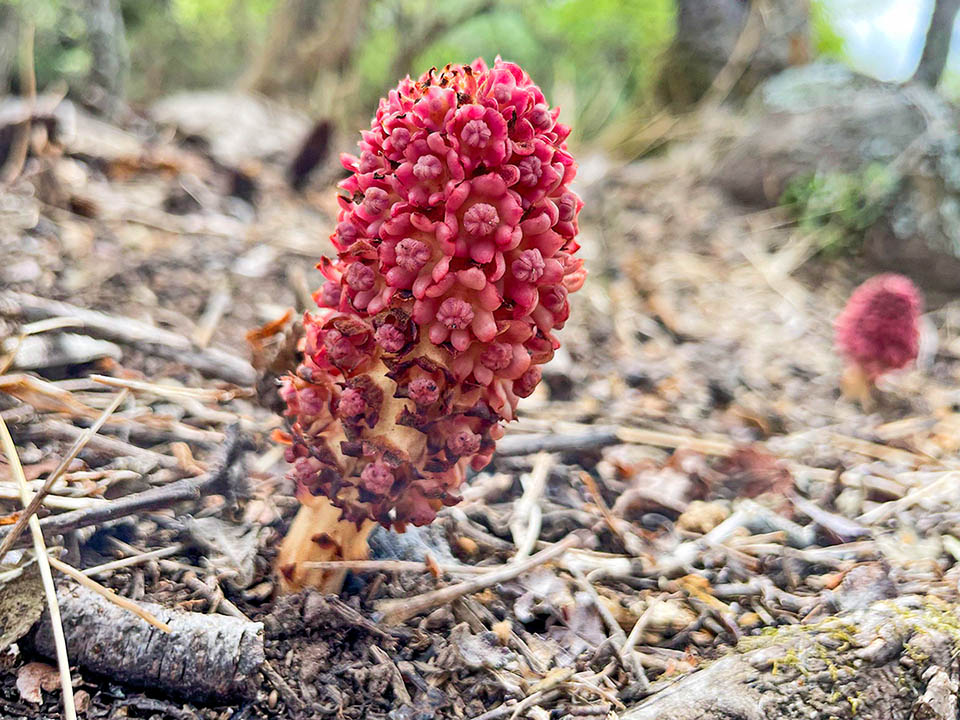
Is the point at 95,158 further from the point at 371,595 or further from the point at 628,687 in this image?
the point at 628,687

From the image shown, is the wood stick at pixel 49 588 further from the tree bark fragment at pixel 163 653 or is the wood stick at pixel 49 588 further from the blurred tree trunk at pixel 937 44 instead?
the blurred tree trunk at pixel 937 44

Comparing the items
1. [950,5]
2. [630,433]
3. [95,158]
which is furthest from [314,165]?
[950,5]

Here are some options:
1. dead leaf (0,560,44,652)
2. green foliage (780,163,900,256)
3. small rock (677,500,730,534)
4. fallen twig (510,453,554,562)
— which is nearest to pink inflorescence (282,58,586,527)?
fallen twig (510,453,554,562)

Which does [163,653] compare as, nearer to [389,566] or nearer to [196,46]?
[389,566]

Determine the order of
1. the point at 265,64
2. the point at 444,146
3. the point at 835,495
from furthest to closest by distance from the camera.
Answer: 1. the point at 265,64
2. the point at 835,495
3. the point at 444,146

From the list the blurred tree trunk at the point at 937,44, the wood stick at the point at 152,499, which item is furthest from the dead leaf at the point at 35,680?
the blurred tree trunk at the point at 937,44

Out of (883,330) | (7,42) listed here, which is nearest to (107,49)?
(7,42)

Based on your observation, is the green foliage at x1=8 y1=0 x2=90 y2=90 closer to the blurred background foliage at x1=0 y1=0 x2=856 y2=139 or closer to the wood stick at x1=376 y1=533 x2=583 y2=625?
the blurred background foliage at x1=0 y1=0 x2=856 y2=139
